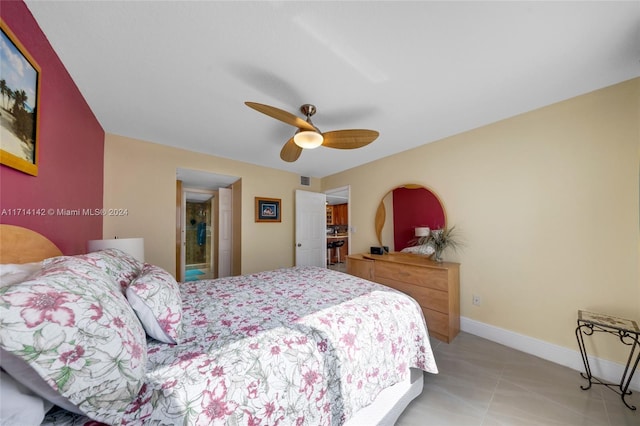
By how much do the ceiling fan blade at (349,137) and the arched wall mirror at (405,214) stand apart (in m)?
1.39

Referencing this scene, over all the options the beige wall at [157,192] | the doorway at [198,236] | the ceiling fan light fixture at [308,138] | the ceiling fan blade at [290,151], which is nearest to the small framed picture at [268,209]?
the beige wall at [157,192]

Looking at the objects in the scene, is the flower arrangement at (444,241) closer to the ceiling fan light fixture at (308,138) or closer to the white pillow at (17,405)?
the ceiling fan light fixture at (308,138)

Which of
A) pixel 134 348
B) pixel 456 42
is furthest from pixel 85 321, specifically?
pixel 456 42

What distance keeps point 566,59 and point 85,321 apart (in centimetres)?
297

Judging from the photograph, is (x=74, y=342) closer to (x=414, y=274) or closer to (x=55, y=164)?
(x=55, y=164)

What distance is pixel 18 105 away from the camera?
1037 millimetres

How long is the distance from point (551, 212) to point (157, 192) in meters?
4.50

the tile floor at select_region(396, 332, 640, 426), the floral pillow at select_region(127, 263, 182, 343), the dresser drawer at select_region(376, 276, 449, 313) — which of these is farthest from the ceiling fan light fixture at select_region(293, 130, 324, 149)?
the tile floor at select_region(396, 332, 640, 426)

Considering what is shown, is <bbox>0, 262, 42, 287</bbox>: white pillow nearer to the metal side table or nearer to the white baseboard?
the metal side table

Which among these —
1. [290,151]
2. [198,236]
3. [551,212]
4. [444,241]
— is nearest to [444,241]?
[444,241]

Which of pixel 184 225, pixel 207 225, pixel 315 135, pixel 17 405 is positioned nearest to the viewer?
pixel 17 405

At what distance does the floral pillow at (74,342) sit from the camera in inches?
20.9

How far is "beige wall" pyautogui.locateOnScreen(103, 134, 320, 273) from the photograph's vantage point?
2.54m

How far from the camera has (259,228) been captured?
3816 mm
